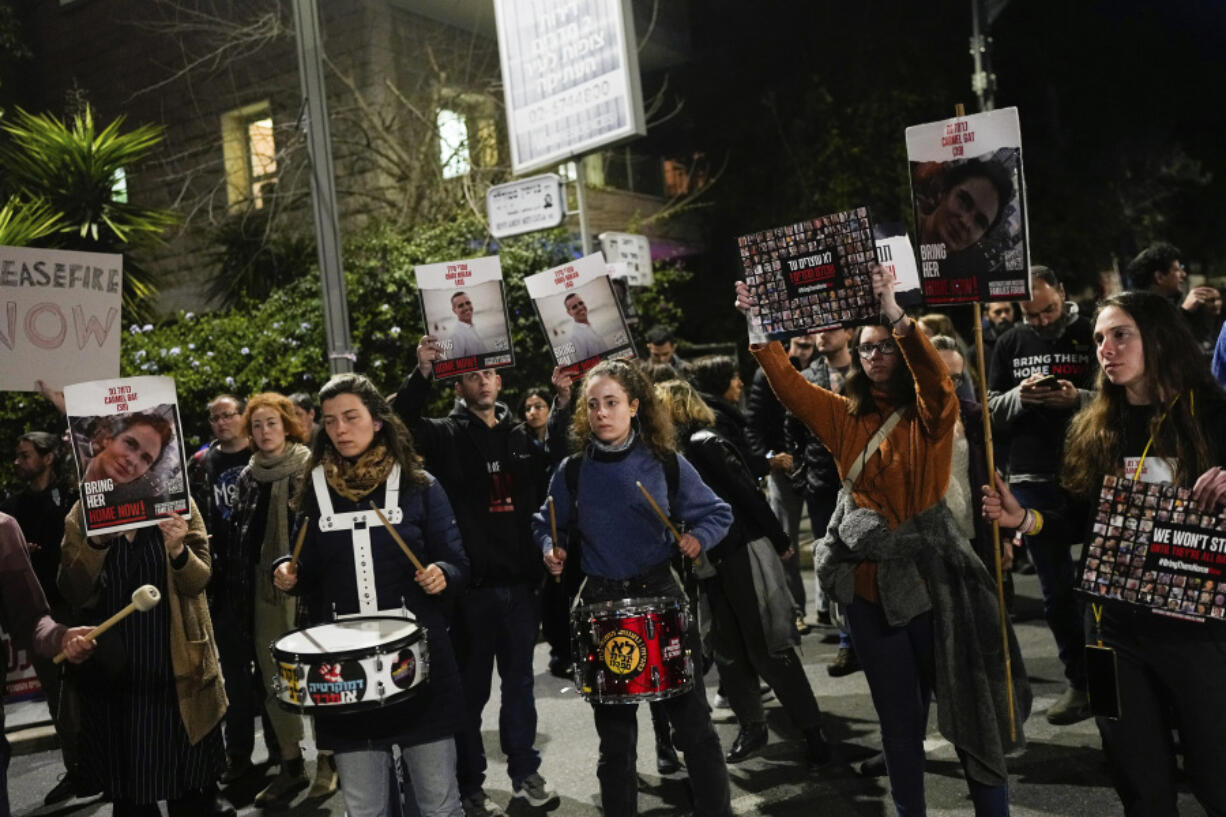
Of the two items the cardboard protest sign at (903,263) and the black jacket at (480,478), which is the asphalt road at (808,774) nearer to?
the black jacket at (480,478)

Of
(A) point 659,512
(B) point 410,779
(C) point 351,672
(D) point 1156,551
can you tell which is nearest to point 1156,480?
(D) point 1156,551

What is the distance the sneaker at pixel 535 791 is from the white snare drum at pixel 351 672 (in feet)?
5.63

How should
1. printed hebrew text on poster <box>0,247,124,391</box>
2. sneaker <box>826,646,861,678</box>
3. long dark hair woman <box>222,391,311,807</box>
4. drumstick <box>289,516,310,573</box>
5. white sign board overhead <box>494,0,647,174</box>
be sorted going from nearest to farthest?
drumstick <box>289,516,310,573</box>
printed hebrew text on poster <box>0,247,124,391</box>
long dark hair woman <box>222,391,311,807</box>
sneaker <box>826,646,861,678</box>
white sign board overhead <box>494,0,647,174</box>

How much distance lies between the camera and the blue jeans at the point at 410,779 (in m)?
3.68

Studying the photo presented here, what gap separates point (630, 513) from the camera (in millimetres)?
4191

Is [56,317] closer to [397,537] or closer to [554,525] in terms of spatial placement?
[397,537]

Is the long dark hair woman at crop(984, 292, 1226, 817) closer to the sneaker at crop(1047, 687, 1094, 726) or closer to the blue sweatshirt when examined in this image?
the blue sweatshirt

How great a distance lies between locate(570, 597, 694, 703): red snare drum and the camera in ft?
Result: 12.9

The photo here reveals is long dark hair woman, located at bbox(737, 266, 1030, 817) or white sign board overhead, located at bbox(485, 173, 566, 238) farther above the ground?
white sign board overhead, located at bbox(485, 173, 566, 238)

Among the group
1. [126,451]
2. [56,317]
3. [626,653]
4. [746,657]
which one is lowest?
[746,657]

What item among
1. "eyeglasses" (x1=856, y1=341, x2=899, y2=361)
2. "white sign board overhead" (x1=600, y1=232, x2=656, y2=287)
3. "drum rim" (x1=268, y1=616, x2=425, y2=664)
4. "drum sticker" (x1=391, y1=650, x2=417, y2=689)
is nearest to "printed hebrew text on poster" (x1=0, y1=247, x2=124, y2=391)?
"drum rim" (x1=268, y1=616, x2=425, y2=664)

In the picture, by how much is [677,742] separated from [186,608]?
2.02 metres

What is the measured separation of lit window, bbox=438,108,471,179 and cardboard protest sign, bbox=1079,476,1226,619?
13.5 m

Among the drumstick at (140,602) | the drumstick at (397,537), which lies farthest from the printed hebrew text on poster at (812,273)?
the drumstick at (140,602)
